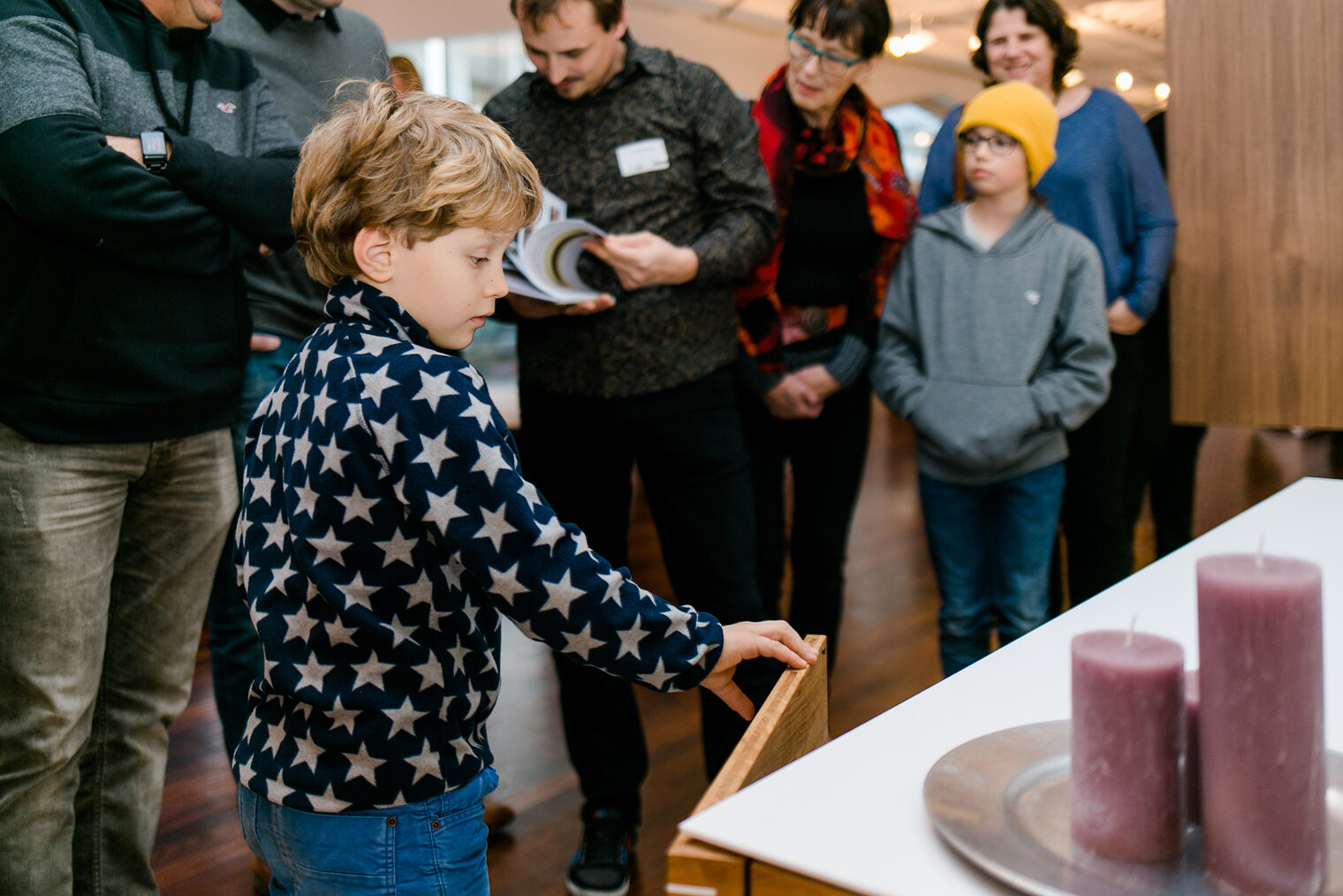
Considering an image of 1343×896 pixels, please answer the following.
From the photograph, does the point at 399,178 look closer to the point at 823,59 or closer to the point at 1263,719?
the point at 1263,719

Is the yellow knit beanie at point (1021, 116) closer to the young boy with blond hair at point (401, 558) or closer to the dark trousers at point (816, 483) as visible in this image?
the dark trousers at point (816, 483)

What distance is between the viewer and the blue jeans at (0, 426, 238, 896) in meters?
1.30

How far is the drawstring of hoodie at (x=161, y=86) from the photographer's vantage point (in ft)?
4.68

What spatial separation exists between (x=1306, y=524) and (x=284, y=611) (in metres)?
1.09

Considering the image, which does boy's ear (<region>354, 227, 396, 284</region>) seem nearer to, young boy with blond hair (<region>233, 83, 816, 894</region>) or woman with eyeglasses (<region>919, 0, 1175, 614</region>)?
young boy with blond hair (<region>233, 83, 816, 894</region>)

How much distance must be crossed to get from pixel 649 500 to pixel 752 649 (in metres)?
0.93

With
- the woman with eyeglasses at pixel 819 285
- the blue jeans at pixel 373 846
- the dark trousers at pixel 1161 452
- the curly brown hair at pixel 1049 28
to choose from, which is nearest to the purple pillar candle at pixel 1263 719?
the blue jeans at pixel 373 846

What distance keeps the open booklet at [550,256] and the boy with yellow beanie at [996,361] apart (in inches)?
26.6

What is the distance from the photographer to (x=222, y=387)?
4.84 feet

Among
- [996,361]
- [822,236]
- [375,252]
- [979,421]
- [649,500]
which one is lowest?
[649,500]

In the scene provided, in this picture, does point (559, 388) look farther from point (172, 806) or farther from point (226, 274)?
point (172, 806)

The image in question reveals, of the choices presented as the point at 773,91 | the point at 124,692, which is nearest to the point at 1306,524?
the point at 773,91

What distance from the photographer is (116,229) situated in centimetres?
129

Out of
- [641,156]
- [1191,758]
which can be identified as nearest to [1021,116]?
[641,156]
